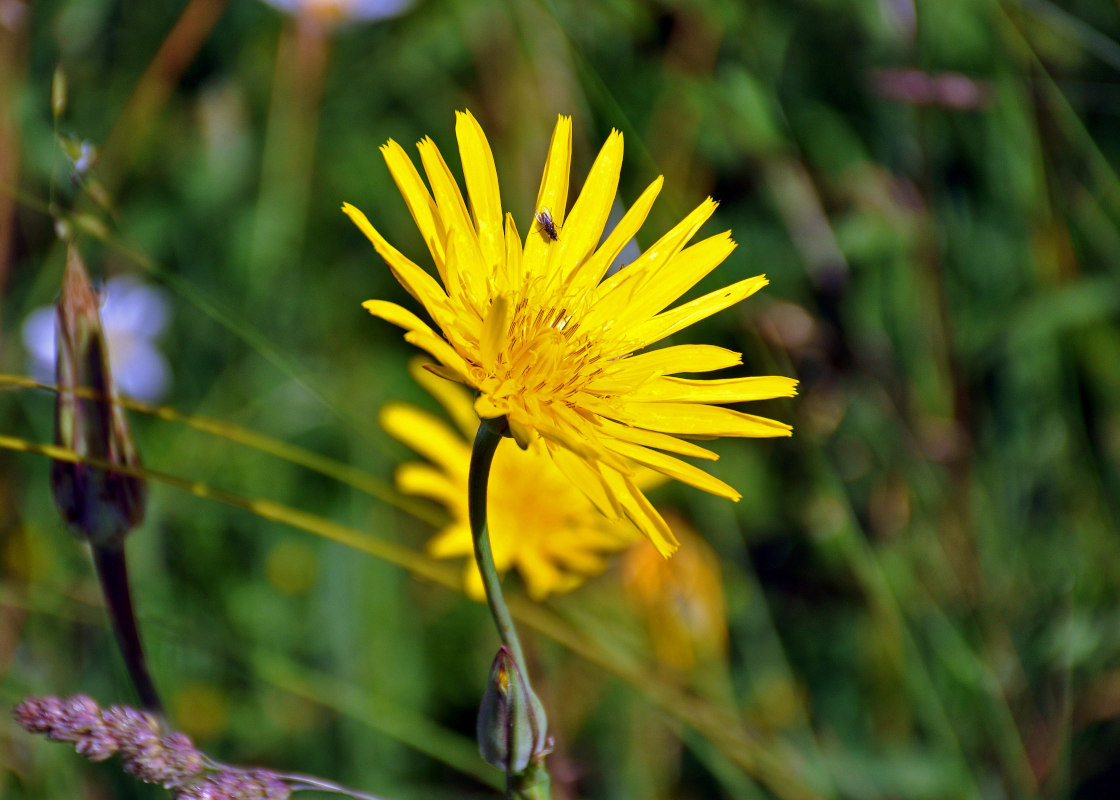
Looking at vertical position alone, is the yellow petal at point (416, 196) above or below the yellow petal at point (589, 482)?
above

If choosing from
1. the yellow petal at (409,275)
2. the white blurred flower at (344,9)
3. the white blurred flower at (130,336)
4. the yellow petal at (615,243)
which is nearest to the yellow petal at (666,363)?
the yellow petal at (615,243)

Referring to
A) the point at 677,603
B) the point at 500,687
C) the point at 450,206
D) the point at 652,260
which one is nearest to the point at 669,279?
the point at 652,260

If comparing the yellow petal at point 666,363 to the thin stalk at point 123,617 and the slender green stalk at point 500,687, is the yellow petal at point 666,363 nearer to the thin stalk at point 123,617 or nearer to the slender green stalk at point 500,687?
the slender green stalk at point 500,687

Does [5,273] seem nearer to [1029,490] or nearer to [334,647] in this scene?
[334,647]

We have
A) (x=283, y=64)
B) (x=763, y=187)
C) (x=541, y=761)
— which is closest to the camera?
(x=541, y=761)

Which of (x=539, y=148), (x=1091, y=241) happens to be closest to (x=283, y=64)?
(x=539, y=148)

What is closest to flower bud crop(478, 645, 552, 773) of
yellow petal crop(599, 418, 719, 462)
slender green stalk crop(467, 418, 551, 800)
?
slender green stalk crop(467, 418, 551, 800)

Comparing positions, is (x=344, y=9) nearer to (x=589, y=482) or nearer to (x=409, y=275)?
(x=409, y=275)
